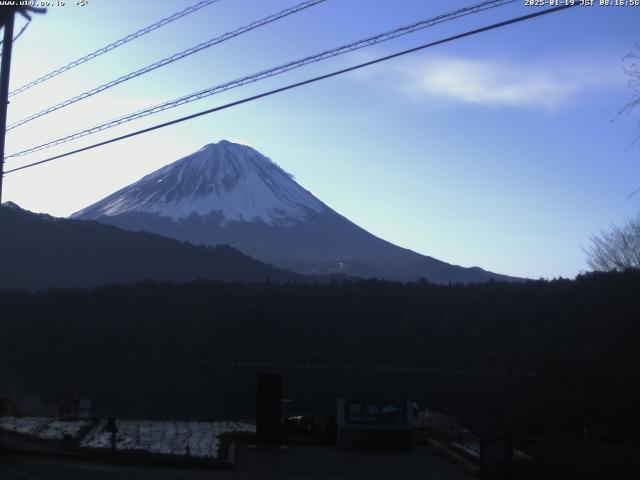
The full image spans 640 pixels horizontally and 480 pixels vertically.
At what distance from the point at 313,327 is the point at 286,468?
90024 mm

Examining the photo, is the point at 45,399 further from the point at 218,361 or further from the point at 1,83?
the point at 218,361

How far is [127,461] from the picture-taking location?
14945 mm

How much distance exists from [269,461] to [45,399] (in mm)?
29900

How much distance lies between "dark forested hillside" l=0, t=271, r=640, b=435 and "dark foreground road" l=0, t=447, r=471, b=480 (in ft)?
127

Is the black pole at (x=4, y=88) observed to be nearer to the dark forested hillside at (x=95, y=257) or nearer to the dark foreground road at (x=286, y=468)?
the dark foreground road at (x=286, y=468)

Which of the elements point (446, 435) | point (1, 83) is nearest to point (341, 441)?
point (446, 435)

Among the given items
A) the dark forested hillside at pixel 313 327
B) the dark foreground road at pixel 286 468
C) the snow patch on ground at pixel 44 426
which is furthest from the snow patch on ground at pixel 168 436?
the dark forested hillside at pixel 313 327

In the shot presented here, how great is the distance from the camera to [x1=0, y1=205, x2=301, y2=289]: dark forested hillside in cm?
13950

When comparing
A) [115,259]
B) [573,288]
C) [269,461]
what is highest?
[115,259]

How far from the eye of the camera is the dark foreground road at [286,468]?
13.4 metres

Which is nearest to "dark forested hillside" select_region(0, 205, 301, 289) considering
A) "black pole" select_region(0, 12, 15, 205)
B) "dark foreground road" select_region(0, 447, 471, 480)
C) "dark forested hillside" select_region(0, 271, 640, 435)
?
"dark forested hillside" select_region(0, 271, 640, 435)

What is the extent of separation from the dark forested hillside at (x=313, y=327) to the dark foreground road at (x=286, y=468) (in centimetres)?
3875

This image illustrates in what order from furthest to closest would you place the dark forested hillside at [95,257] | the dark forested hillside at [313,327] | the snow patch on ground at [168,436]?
the dark forested hillside at [95,257] → the dark forested hillside at [313,327] → the snow patch on ground at [168,436]

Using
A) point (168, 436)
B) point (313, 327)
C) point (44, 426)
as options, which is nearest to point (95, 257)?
point (313, 327)
